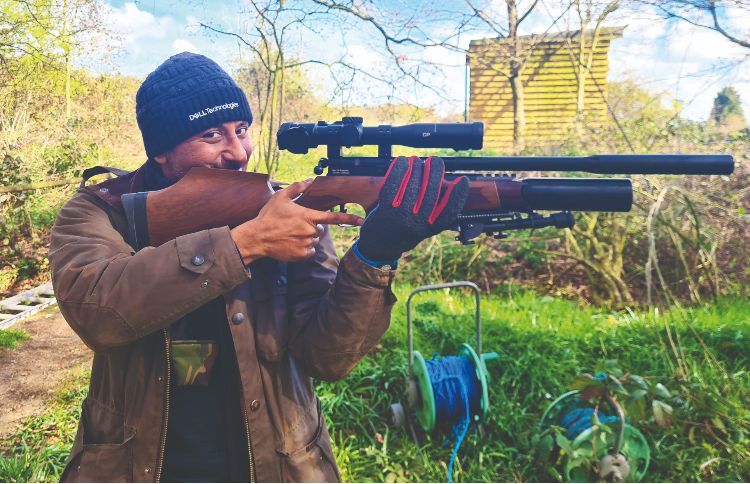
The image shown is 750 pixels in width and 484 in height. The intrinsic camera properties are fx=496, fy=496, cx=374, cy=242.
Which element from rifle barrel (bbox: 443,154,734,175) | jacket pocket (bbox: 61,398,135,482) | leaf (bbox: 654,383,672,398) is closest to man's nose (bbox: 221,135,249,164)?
rifle barrel (bbox: 443,154,734,175)

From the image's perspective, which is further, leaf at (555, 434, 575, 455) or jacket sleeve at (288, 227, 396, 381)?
leaf at (555, 434, 575, 455)

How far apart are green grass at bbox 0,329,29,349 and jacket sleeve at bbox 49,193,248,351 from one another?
4.84 metres

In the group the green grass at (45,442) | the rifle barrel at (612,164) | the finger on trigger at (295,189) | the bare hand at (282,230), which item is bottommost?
the green grass at (45,442)

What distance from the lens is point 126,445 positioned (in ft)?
5.30

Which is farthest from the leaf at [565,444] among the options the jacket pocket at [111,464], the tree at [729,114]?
the tree at [729,114]

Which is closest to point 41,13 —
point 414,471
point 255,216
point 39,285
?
point 39,285

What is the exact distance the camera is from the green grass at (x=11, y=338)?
5.29 m

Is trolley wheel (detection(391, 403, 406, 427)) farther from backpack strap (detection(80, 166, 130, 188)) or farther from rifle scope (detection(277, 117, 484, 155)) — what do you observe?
backpack strap (detection(80, 166, 130, 188))

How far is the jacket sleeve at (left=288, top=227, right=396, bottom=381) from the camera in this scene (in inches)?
62.4

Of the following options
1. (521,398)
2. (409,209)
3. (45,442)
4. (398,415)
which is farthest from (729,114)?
(45,442)

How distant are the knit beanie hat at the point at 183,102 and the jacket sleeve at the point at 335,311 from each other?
63 centimetres

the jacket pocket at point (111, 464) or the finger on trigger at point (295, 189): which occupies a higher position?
the finger on trigger at point (295, 189)

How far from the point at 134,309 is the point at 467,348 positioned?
2.91 meters

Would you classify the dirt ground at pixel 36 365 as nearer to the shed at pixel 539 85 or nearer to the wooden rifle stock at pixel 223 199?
the wooden rifle stock at pixel 223 199
